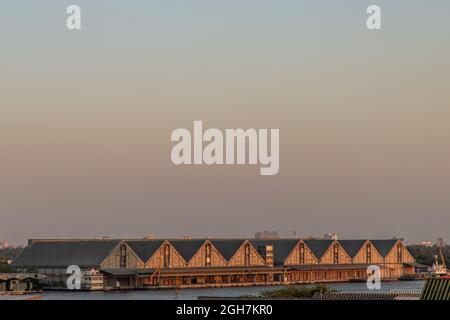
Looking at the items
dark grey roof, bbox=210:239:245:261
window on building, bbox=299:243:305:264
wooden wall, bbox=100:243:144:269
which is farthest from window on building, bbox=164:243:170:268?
window on building, bbox=299:243:305:264

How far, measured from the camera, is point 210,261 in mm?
65562

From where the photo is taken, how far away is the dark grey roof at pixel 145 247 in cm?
6369

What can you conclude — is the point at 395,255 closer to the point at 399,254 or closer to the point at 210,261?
the point at 399,254

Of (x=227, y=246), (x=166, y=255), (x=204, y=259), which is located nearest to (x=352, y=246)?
(x=227, y=246)

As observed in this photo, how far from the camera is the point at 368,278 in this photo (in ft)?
230

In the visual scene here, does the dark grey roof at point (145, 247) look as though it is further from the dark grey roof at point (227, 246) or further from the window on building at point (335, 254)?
the window on building at point (335, 254)

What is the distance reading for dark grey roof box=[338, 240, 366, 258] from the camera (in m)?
72.0

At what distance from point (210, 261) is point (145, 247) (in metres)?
3.83
